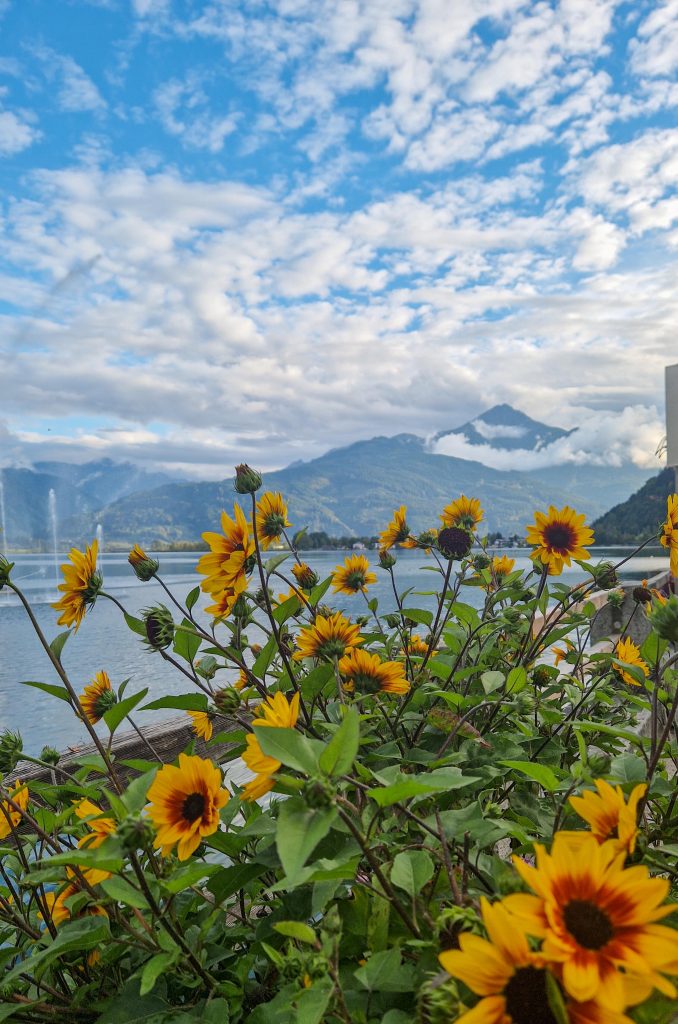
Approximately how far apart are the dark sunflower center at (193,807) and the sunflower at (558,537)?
931 mm

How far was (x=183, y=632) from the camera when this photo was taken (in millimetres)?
948

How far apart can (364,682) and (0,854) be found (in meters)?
0.58

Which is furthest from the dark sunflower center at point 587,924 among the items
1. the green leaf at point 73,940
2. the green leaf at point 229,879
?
the green leaf at point 73,940

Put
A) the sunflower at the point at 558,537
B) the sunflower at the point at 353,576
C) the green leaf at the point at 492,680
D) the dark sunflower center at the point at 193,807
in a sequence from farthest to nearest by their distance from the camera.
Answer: the sunflower at the point at 353,576 < the sunflower at the point at 558,537 < the green leaf at the point at 492,680 < the dark sunflower center at the point at 193,807

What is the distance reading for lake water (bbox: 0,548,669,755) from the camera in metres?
2.01

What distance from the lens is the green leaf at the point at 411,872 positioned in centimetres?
60

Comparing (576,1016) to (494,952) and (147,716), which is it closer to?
(494,952)

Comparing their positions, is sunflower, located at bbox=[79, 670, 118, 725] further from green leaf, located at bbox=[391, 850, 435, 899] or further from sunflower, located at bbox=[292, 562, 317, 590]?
green leaf, located at bbox=[391, 850, 435, 899]

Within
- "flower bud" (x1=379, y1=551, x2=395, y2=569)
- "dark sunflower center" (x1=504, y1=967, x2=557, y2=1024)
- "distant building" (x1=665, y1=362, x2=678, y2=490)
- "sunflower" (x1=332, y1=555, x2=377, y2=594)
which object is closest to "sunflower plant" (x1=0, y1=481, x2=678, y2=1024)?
"dark sunflower center" (x1=504, y1=967, x2=557, y2=1024)

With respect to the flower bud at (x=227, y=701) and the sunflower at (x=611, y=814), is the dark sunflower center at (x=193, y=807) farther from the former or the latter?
the sunflower at (x=611, y=814)

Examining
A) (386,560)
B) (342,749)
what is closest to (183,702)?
(342,749)

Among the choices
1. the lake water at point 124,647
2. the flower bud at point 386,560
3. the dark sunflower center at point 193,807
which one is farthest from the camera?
the lake water at point 124,647

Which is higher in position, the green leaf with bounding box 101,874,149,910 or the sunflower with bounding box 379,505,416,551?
the sunflower with bounding box 379,505,416,551

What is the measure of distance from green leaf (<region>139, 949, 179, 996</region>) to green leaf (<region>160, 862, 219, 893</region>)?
0.17 feet
